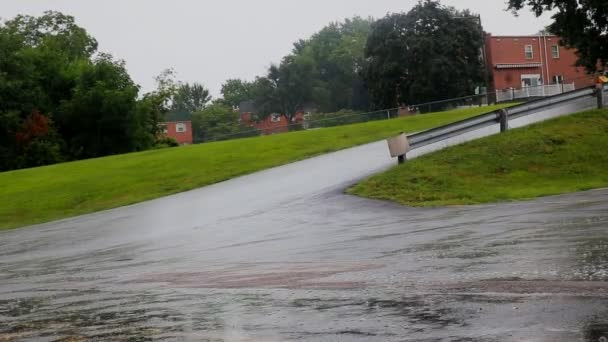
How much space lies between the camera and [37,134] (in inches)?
2446

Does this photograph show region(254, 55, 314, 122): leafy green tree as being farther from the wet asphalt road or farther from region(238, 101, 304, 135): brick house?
the wet asphalt road

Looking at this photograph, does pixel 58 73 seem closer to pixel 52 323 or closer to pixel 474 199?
pixel 474 199

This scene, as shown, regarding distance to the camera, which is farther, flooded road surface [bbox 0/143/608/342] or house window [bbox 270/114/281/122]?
house window [bbox 270/114/281/122]

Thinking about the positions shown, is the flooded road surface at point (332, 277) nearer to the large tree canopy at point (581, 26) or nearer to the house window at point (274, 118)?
the large tree canopy at point (581, 26)

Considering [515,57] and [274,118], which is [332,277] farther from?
[274,118]

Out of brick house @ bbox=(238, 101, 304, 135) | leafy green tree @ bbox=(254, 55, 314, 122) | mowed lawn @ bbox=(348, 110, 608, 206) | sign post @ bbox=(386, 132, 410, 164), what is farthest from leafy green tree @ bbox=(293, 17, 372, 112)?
sign post @ bbox=(386, 132, 410, 164)

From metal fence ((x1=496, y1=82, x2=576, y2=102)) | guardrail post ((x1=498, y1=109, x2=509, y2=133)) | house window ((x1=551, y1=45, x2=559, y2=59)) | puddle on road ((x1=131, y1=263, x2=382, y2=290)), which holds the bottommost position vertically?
puddle on road ((x1=131, y1=263, x2=382, y2=290))

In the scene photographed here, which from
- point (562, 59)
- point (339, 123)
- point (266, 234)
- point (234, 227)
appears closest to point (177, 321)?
point (266, 234)

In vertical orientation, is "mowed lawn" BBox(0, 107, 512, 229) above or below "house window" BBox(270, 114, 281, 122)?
below

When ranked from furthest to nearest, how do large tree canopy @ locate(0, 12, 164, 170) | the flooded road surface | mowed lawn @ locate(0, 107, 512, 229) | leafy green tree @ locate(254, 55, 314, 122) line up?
leafy green tree @ locate(254, 55, 314, 122), large tree canopy @ locate(0, 12, 164, 170), mowed lawn @ locate(0, 107, 512, 229), the flooded road surface

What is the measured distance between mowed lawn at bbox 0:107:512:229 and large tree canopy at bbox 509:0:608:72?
7.64 metres

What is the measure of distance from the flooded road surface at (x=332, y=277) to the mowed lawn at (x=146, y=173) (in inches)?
357

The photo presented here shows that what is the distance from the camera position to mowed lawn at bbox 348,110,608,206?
16.8 m

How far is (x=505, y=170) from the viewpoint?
19.1 metres
